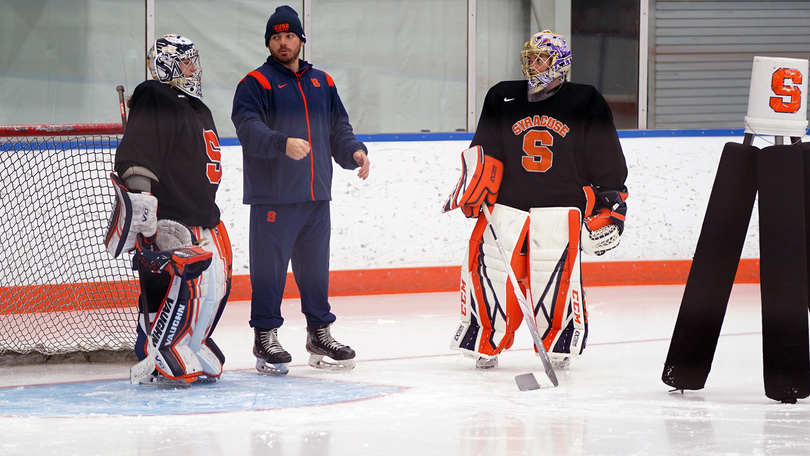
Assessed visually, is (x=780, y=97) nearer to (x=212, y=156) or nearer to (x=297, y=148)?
(x=297, y=148)

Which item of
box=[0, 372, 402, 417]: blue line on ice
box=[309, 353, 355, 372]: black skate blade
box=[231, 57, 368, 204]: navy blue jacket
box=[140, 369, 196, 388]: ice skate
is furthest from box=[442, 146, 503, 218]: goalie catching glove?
box=[140, 369, 196, 388]: ice skate

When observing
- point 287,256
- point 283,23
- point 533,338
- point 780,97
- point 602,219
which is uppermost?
point 283,23

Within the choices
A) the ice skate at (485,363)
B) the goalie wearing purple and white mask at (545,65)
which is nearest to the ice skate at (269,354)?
the ice skate at (485,363)

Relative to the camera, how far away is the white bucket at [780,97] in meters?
2.97

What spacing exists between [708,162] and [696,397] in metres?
3.28

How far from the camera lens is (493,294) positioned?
137 inches

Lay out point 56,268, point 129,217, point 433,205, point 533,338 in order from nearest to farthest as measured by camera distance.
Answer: point 129,217, point 533,338, point 56,268, point 433,205

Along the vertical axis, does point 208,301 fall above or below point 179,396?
above

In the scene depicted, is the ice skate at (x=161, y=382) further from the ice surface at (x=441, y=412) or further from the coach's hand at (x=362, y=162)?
the coach's hand at (x=362, y=162)

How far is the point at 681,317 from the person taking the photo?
302 cm

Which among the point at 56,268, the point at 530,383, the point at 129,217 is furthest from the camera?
the point at 56,268

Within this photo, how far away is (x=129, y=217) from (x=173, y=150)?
31 centimetres

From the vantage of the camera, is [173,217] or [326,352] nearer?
[173,217]

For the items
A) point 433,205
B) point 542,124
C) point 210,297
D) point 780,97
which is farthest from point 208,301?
point 433,205
